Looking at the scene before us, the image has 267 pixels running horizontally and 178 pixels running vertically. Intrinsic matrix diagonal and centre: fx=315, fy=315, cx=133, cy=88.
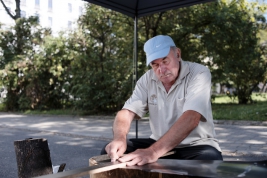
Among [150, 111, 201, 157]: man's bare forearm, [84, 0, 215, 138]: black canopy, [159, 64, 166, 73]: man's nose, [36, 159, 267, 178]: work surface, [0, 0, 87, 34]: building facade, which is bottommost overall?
[36, 159, 267, 178]: work surface

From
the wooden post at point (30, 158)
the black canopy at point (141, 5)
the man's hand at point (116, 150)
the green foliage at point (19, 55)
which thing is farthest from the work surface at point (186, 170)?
the green foliage at point (19, 55)

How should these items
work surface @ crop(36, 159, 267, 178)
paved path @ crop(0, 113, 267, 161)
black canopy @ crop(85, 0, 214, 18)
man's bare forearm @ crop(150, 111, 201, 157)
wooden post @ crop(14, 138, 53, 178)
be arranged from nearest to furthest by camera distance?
1. work surface @ crop(36, 159, 267, 178)
2. man's bare forearm @ crop(150, 111, 201, 157)
3. wooden post @ crop(14, 138, 53, 178)
4. black canopy @ crop(85, 0, 214, 18)
5. paved path @ crop(0, 113, 267, 161)

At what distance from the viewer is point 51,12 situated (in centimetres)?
1500

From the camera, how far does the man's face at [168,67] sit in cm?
229

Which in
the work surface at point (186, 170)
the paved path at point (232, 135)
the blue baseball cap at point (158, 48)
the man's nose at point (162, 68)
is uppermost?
the blue baseball cap at point (158, 48)

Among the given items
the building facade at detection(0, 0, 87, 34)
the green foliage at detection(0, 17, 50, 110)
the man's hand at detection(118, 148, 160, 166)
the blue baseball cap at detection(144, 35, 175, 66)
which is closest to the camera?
the man's hand at detection(118, 148, 160, 166)

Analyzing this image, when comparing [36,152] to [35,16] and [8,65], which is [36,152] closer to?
[8,65]

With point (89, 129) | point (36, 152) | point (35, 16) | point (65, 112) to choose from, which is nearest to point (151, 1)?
point (36, 152)

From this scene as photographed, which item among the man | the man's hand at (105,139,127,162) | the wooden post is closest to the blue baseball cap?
the man

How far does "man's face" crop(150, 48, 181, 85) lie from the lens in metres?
2.29

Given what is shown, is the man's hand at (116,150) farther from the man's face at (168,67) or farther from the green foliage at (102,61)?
the green foliage at (102,61)

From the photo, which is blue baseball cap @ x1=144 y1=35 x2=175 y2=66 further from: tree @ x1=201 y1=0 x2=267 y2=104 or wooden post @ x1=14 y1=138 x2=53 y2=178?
tree @ x1=201 y1=0 x2=267 y2=104

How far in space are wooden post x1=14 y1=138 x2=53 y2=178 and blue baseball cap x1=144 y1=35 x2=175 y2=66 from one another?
1.36 metres

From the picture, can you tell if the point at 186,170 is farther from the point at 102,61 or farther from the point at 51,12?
the point at 51,12
